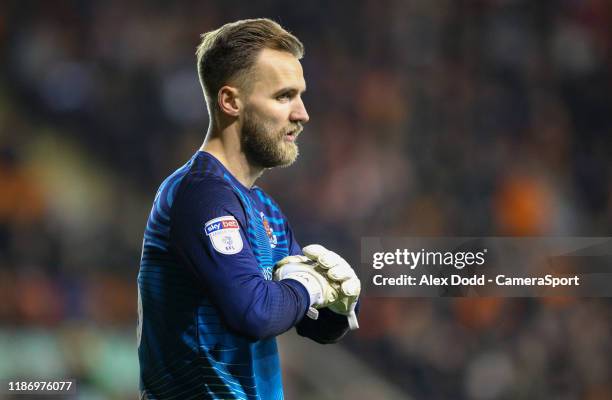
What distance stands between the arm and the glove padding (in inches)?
3.5

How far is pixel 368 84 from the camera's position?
5.10m

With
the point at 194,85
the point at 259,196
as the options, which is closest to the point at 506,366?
the point at 194,85

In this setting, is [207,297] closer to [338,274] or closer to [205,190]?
[205,190]

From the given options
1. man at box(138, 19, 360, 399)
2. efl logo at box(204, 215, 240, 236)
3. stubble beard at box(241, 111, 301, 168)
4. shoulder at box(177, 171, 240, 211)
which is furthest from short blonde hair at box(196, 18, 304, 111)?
efl logo at box(204, 215, 240, 236)

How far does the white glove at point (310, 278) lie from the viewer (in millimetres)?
2035

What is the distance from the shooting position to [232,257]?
6.09 feet

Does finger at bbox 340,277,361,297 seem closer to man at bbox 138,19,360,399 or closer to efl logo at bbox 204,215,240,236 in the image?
man at bbox 138,19,360,399

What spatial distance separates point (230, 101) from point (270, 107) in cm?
10

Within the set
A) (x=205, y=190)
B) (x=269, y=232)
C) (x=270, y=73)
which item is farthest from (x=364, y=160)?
(x=205, y=190)

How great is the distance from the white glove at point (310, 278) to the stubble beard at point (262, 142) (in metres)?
0.26

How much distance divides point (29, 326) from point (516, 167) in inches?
117

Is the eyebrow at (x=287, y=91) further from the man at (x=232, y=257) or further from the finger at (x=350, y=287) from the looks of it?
the finger at (x=350, y=287)

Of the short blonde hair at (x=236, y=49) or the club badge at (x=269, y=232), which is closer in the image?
the short blonde hair at (x=236, y=49)

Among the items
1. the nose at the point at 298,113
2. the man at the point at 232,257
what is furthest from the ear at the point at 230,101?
the nose at the point at 298,113
